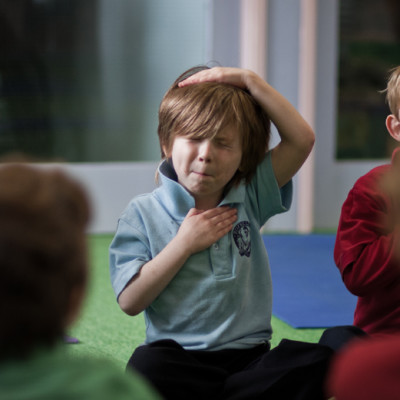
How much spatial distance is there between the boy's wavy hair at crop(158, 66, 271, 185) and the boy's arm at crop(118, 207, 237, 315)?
0.38ft

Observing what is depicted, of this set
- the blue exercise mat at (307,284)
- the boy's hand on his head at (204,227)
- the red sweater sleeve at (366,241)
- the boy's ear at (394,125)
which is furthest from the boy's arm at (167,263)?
the blue exercise mat at (307,284)

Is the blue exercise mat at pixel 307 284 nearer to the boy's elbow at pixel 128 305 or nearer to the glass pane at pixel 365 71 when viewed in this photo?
the glass pane at pixel 365 71

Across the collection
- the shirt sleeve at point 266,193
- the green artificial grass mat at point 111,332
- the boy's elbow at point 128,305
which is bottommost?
Answer: the green artificial grass mat at point 111,332

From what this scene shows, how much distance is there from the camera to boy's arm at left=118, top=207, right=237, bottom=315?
41.1 inches

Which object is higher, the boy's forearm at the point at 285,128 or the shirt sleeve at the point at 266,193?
the boy's forearm at the point at 285,128

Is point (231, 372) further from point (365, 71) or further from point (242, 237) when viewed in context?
point (365, 71)

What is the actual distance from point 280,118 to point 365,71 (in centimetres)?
213

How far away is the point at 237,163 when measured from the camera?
1.11 meters

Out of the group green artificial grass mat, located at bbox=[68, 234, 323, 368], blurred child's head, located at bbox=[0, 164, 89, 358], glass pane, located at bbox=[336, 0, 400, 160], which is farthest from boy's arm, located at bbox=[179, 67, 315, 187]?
glass pane, located at bbox=[336, 0, 400, 160]

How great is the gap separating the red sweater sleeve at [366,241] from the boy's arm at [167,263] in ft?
0.75

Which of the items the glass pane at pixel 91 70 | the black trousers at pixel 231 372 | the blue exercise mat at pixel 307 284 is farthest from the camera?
the glass pane at pixel 91 70

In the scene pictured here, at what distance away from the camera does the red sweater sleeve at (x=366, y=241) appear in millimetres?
1099

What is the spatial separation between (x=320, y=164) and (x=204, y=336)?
2.08 m

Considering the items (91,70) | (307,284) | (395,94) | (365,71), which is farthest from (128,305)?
(365,71)
